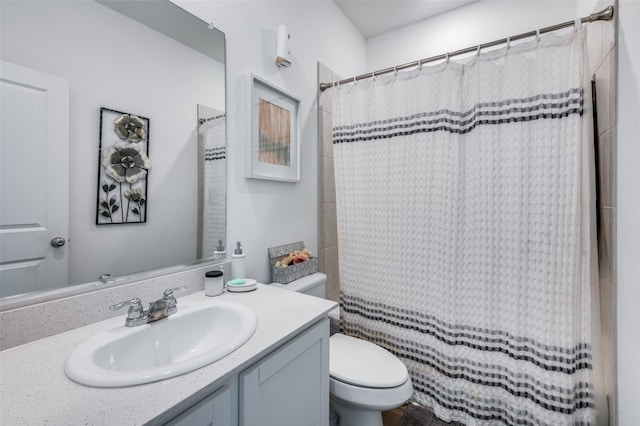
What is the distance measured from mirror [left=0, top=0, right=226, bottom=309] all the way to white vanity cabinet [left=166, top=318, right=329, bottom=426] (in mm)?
548

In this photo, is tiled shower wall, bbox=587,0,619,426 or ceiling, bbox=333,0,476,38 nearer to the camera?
tiled shower wall, bbox=587,0,619,426

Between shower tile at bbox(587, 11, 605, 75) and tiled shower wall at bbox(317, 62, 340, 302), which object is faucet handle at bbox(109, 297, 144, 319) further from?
shower tile at bbox(587, 11, 605, 75)

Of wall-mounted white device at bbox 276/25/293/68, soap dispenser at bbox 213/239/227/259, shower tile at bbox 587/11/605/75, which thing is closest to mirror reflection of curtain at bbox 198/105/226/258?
soap dispenser at bbox 213/239/227/259

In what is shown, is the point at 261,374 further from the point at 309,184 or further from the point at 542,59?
the point at 542,59

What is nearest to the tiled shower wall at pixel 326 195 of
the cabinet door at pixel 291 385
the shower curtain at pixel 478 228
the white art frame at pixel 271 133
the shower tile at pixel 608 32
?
the shower curtain at pixel 478 228

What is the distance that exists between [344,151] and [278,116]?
1.58ft

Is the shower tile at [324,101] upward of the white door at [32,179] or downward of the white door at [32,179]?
upward

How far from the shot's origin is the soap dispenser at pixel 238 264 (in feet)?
3.95

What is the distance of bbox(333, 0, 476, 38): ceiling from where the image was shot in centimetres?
198

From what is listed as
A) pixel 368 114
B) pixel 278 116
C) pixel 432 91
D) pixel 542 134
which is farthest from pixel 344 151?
pixel 542 134

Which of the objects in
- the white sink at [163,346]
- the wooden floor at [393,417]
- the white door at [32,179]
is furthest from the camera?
the wooden floor at [393,417]

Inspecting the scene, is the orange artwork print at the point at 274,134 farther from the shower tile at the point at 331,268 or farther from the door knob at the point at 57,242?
the door knob at the point at 57,242

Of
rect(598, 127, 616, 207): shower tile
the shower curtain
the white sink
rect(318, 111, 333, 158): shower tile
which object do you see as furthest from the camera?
rect(318, 111, 333, 158): shower tile

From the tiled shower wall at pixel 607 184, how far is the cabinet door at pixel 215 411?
4.87 ft
